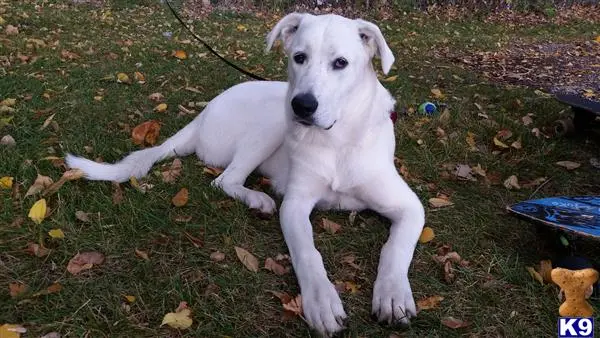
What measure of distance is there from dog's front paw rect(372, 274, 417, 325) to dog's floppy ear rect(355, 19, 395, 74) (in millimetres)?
1127

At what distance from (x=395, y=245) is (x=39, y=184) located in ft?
6.26

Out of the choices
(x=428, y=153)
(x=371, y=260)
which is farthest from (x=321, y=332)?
(x=428, y=153)

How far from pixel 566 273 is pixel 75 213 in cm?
228

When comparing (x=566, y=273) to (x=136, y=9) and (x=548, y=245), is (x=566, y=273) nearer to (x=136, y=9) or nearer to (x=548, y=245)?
(x=548, y=245)

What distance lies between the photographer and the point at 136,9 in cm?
964

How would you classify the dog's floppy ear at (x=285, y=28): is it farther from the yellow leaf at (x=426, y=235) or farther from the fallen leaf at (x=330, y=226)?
the yellow leaf at (x=426, y=235)

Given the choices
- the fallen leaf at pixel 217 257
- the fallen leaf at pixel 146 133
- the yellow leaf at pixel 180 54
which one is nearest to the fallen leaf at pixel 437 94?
the fallen leaf at pixel 146 133

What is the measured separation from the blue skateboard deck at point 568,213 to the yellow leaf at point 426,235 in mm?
389

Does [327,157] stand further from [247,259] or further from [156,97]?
[156,97]

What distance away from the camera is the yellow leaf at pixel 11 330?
67.5 inches

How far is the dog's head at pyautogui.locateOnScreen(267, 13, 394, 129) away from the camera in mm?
2383

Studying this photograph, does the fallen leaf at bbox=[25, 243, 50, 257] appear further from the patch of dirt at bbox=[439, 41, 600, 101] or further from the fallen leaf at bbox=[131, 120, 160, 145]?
the patch of dirt at bbox=[439, 41, 600, 101]

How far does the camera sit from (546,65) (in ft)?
21.6

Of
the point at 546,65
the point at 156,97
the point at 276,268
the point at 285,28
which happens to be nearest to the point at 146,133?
the point at 156,97
